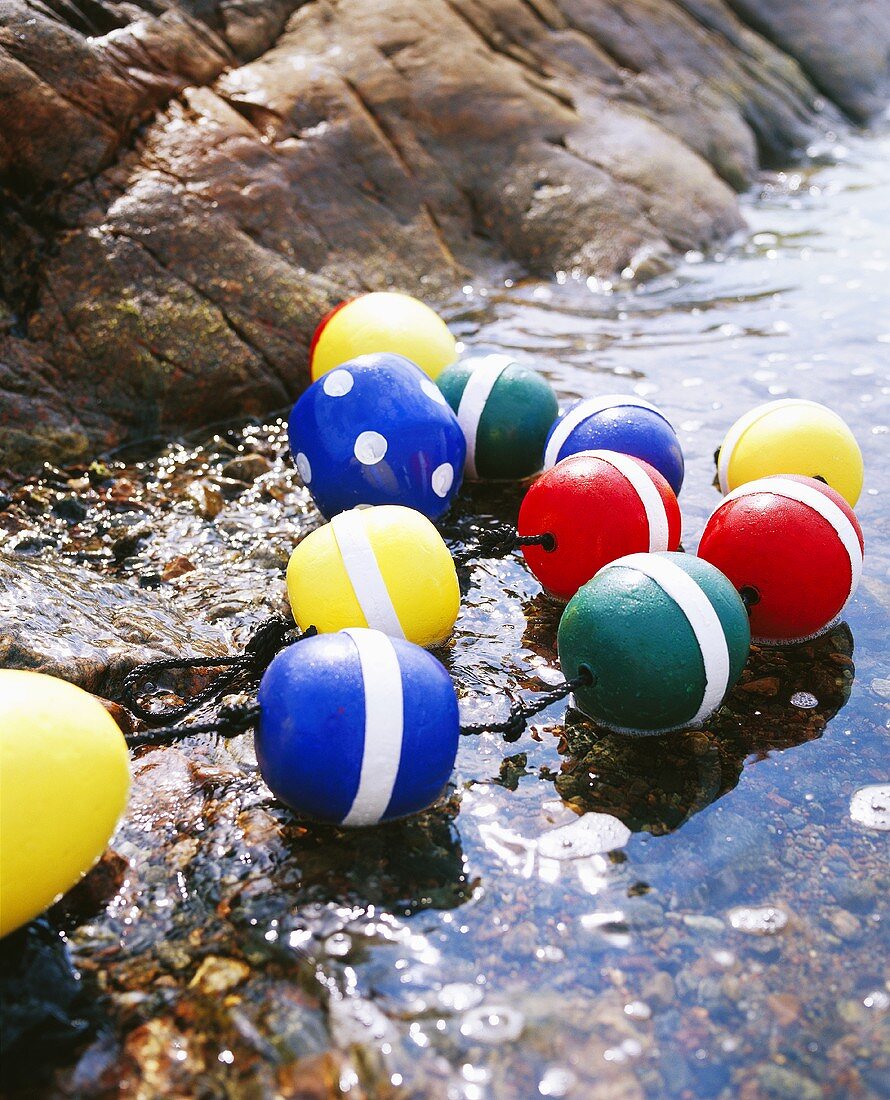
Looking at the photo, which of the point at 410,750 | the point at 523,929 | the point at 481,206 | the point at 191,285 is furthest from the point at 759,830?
the point at 481,206

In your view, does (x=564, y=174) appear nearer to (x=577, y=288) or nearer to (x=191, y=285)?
(x=577, y=288)

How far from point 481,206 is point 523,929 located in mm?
8278

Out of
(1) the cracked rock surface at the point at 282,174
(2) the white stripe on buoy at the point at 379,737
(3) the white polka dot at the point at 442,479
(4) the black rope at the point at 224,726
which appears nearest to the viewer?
(2) the white stripe on buoy at the point at 379,737

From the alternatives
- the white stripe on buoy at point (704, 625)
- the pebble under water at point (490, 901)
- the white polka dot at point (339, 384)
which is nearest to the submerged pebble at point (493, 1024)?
the pebble under water at point (490, 901)

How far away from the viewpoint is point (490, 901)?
11.7ft

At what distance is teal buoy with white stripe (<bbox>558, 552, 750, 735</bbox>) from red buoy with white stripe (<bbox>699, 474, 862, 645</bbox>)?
474 millimetres

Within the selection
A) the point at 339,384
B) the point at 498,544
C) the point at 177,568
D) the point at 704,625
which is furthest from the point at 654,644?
the point at 177,568

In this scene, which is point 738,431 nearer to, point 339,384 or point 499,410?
point 499,410

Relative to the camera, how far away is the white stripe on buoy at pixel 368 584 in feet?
15.2

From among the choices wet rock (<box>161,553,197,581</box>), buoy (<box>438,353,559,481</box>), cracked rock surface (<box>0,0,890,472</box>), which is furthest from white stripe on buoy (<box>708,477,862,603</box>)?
cracked rock surface (<box>0,0,890,472</box>)

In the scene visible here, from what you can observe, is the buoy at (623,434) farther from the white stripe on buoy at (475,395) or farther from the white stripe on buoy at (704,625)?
the white stripe on buoy at (704,625)

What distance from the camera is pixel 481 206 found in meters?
10.3

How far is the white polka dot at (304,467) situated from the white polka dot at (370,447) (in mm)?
330

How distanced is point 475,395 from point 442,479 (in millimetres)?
808
